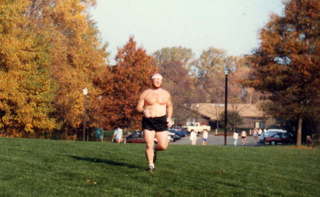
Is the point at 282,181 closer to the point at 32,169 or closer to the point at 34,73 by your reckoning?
the point at 32,169

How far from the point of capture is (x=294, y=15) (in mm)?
38469

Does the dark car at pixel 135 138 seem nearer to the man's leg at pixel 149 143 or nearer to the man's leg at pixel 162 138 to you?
the man's leg at pixel 162 138

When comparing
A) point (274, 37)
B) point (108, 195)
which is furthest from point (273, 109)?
point (108, 195)

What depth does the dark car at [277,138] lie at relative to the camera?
53.8 metres

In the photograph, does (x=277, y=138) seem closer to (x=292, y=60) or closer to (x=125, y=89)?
(x=125, y=89)

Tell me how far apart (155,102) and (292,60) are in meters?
28.4

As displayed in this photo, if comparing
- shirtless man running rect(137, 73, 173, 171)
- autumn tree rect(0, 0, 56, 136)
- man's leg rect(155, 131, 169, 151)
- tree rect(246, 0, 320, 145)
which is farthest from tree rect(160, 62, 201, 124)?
shirtless man running rect(137, 73, 173, 171)

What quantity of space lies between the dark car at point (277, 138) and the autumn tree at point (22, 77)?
86.1 ft

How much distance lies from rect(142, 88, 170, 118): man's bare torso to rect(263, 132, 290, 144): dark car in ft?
149

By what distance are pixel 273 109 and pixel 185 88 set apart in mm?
63362

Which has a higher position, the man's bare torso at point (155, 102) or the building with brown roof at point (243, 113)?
the building with brown roof at point (243, 113)

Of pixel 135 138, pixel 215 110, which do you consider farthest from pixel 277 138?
pixel 215 110

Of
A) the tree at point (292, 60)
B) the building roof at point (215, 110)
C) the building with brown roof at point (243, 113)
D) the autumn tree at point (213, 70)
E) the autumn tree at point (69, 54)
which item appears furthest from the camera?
the autumn tree at point (213, 70)

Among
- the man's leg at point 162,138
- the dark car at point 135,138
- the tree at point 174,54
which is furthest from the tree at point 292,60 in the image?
the tree at point 174,54
